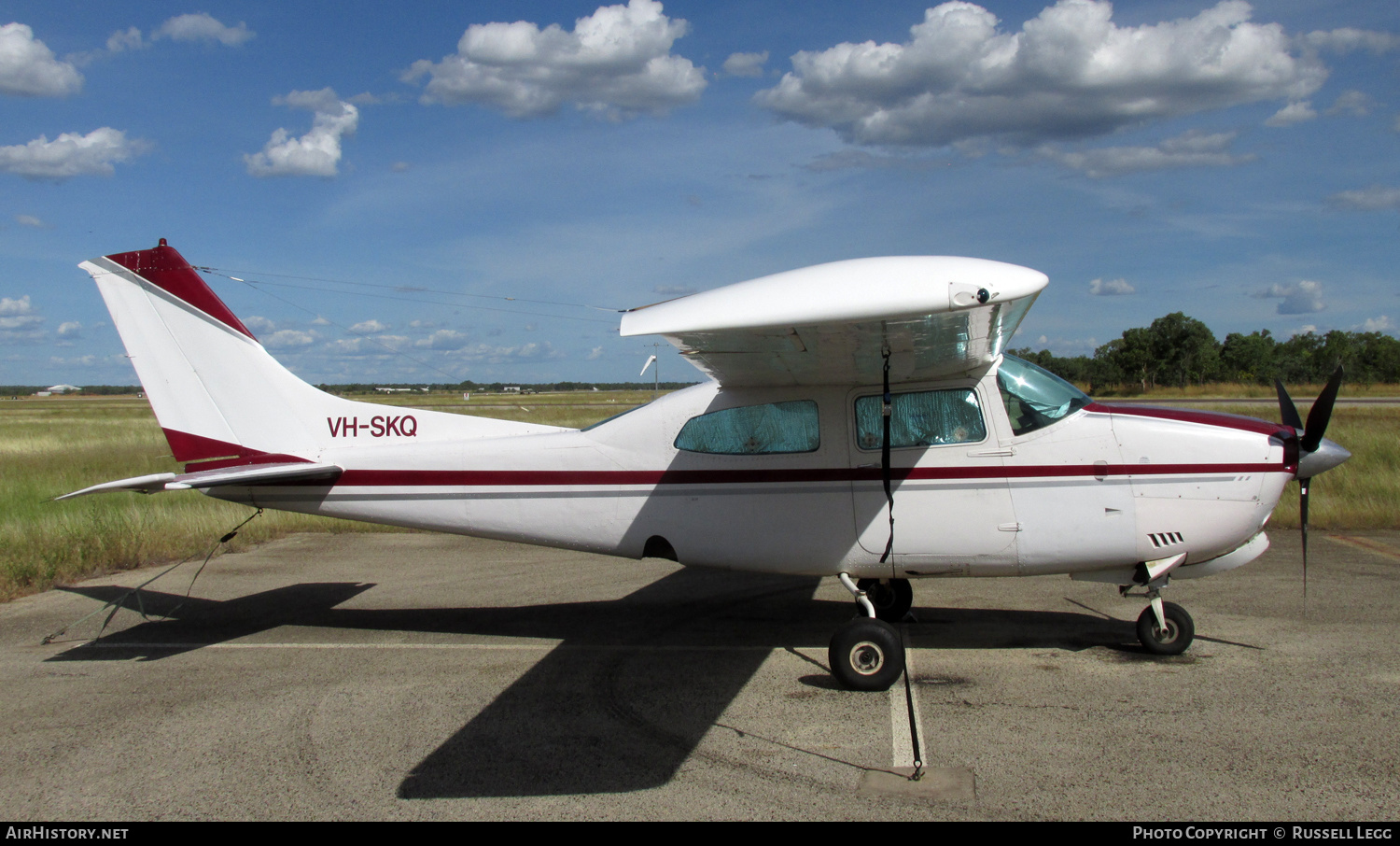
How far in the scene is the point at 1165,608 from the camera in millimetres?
5734

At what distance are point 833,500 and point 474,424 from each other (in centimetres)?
303

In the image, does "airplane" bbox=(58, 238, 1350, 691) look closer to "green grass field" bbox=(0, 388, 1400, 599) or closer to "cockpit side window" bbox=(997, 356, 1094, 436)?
"cockpit side window" bbox=(997, 356, 1094, 436)

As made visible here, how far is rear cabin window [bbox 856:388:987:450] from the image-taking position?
5.48m

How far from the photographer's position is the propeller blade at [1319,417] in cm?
518

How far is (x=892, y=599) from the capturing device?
6758 millimetres

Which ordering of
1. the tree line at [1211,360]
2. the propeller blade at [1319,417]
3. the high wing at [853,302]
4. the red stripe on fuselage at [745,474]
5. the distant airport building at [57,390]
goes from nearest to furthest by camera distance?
the high wing at [853,302], the propeller blade at [1319,417], the red stripe on fuselage at [745,474], the tree line at [1211,360], the distant airport building at [57,390]

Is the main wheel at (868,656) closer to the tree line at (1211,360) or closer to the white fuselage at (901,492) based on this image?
the white fuselage at (901,492)

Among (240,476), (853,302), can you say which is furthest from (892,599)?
(240,476)

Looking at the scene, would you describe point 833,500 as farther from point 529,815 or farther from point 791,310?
point 529,815

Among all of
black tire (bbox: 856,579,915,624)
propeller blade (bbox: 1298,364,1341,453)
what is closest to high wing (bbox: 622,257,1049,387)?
propeller blade (bbox: 1298,364,1341,453)

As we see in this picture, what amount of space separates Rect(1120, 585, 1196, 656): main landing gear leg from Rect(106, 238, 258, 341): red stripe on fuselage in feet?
24.6

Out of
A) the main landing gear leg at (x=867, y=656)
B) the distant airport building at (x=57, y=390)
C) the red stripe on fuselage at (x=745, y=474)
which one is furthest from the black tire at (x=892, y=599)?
the distant airport building at (x=57, y=390)

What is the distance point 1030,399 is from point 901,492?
3.62 ft

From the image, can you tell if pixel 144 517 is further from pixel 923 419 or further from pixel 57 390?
pixel 57 390
